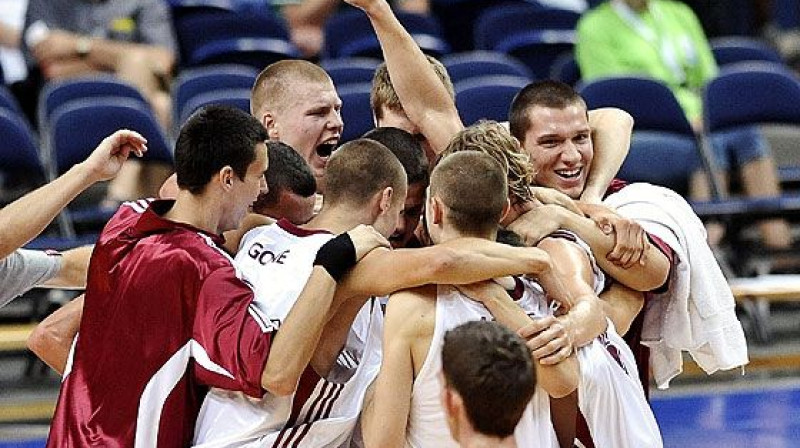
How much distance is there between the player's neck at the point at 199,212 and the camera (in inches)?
164

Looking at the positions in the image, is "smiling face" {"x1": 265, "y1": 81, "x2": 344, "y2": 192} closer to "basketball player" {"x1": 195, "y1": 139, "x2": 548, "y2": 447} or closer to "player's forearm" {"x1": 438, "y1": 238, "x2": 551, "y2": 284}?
"basketball player" {"x1": 195, "y1": 139, "x2": 548, "y2": 447}

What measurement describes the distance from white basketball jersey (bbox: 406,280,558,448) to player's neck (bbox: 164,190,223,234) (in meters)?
0.66

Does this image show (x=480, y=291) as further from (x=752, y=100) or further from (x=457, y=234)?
(x=752, y=100)

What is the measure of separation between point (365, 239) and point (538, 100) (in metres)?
1.08

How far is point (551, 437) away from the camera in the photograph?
4145 millimetres

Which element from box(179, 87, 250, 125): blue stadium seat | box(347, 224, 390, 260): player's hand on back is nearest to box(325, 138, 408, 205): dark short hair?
→ box(347, 224, 390, 260): player's hand on back

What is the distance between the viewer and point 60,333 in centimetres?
460

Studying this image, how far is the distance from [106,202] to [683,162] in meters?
3.39

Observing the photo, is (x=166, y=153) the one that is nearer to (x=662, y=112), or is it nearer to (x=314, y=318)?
(x=662, y=112)

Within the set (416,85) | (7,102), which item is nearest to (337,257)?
(416,85)

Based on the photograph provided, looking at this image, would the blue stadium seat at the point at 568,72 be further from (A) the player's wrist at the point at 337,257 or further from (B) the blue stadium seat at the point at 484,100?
(A) the player's wrist at the point at 337,257

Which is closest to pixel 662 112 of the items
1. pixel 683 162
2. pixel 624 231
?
pixel 683 162

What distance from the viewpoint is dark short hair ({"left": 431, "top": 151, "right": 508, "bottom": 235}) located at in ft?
13.0

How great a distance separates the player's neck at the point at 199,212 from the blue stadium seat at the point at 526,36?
6.80 m
